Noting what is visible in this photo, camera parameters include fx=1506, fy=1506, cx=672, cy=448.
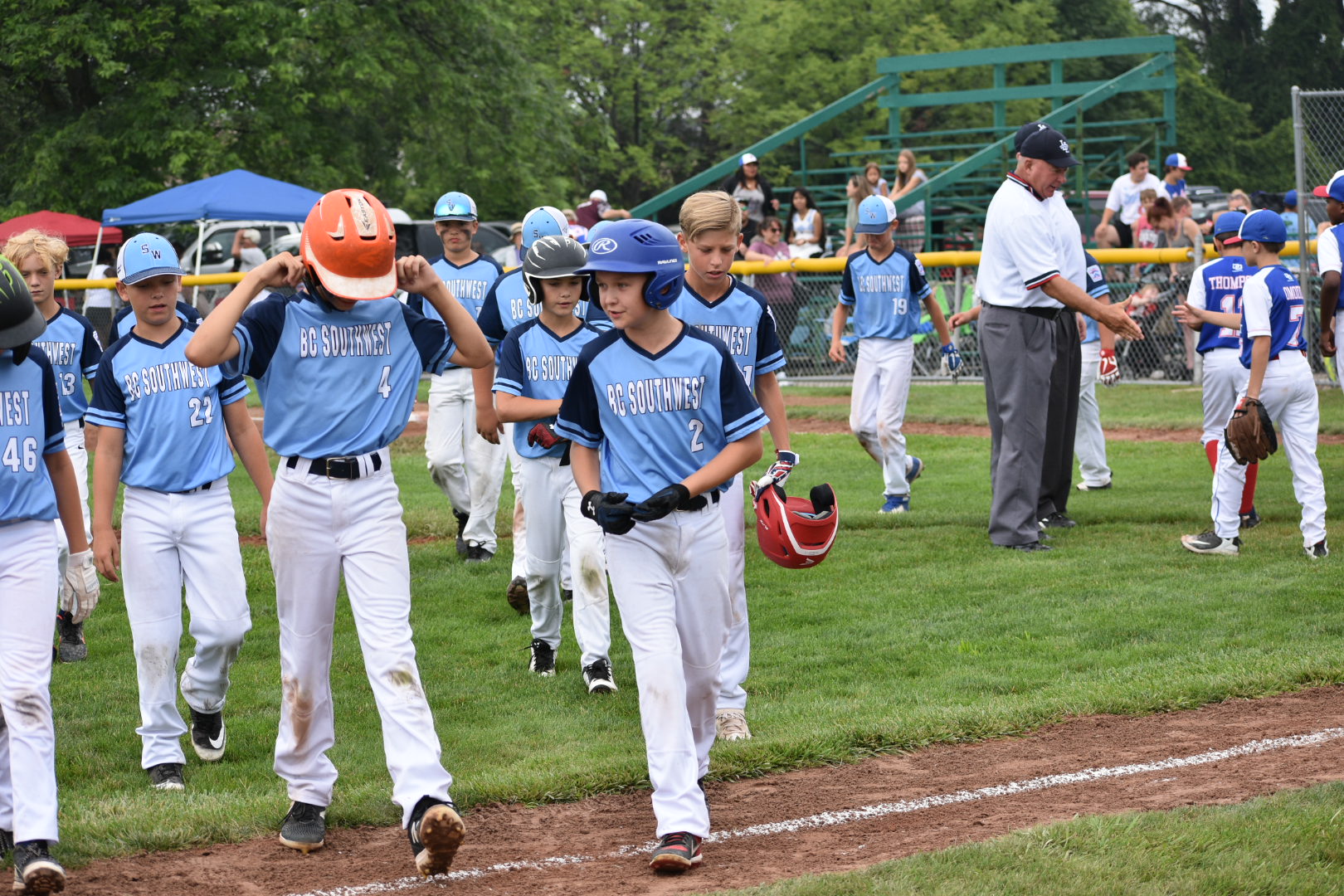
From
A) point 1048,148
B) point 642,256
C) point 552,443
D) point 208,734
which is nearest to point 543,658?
point 552,443

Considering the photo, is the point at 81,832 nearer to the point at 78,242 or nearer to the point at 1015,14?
the point at 78,242

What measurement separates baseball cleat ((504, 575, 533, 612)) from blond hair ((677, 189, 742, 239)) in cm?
310

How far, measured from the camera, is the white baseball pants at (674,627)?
190 inches

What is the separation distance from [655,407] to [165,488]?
2159 mm

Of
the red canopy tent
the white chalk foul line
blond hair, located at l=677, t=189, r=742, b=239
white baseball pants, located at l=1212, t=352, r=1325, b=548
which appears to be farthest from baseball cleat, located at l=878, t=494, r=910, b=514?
the red canopy tent

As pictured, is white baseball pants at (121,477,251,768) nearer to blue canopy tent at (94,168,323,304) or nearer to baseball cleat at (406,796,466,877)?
baseball cleat at (406,796,466,877)

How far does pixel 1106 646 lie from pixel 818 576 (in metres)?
2.28

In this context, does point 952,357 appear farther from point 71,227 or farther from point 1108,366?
point 71,227

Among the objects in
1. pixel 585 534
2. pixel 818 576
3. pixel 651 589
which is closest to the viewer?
pixel 651 589

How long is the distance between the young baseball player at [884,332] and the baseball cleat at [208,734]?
620 cm

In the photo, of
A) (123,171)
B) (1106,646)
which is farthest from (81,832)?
(123,171)

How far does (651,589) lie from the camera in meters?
4.92

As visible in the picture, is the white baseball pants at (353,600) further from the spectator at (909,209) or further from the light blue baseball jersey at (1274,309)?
the spectator at (909,209)

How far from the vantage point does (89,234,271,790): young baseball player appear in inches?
232
